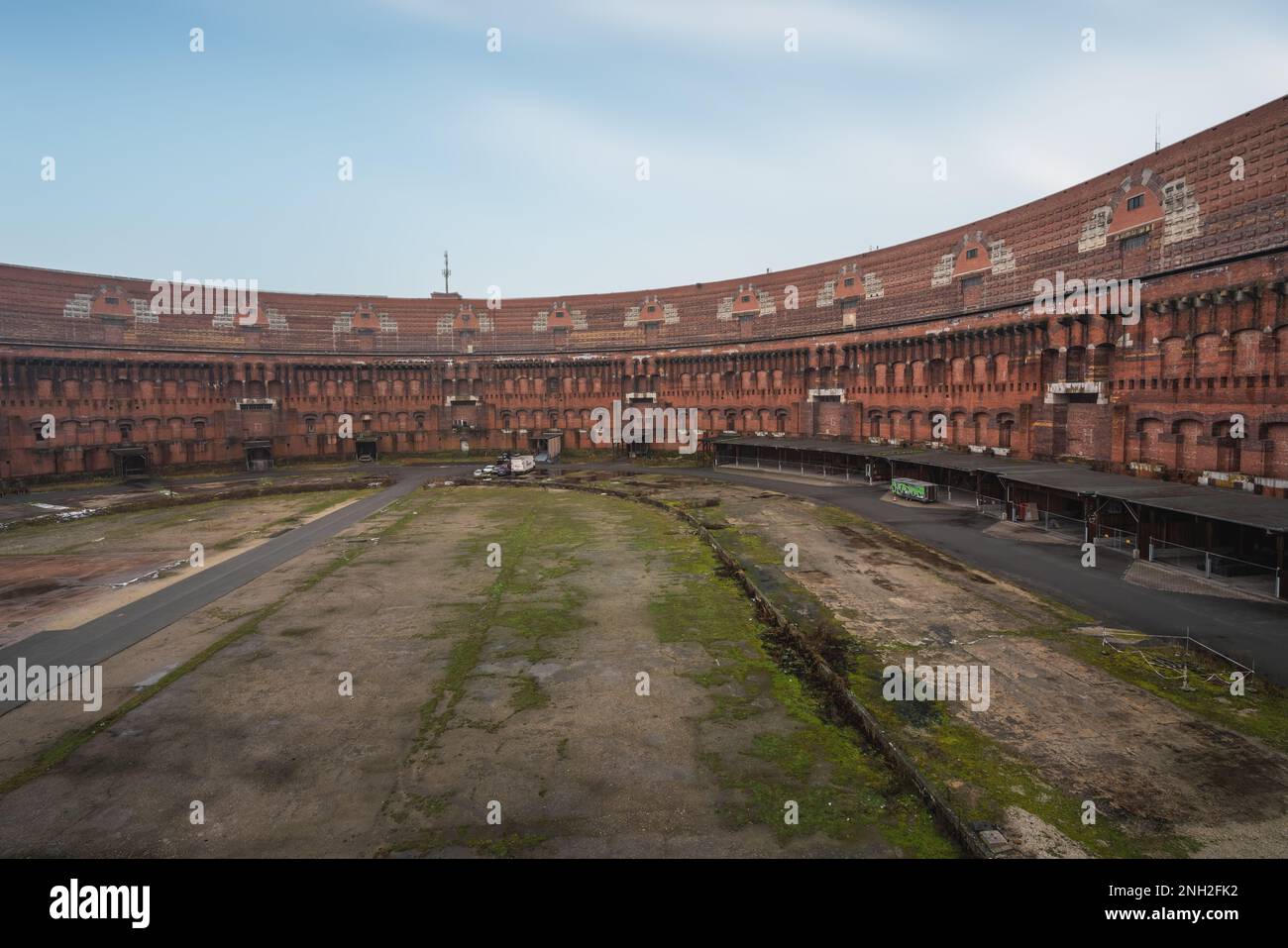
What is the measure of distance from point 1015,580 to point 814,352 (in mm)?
36875

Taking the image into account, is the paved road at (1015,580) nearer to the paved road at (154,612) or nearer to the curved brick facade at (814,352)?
the paved road at (154,612)

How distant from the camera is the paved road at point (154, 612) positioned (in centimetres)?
1523

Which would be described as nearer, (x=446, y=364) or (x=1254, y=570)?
(x=1254, y=570)

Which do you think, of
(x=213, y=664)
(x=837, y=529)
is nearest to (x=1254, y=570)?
(x=837, y=529)

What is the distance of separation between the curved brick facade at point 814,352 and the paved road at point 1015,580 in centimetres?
912

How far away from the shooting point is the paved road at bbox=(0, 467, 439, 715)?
600 inches

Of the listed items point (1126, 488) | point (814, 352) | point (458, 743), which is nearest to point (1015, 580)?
point (1126, 488)

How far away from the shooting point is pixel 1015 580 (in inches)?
767

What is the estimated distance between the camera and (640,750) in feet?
34.8

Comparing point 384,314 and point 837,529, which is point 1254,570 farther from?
point 384,314

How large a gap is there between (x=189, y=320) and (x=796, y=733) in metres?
67.6

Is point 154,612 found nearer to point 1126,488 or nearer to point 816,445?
point 1126,488

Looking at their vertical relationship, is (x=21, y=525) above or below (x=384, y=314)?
below
